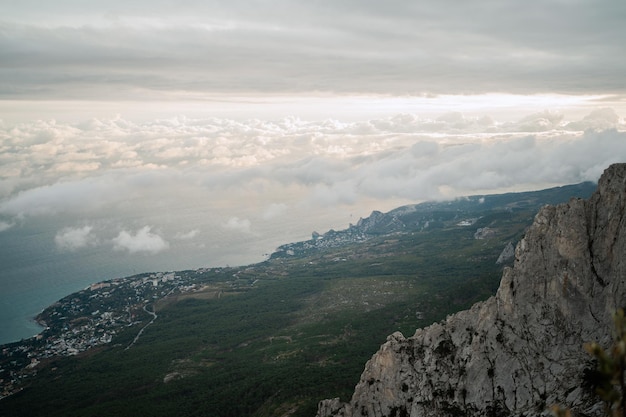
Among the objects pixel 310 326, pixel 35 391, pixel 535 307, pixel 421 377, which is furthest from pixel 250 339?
pixel 535 307

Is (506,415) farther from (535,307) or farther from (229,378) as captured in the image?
(229,378)

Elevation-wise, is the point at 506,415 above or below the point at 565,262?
below

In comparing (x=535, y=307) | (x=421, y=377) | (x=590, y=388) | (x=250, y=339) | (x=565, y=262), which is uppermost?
(x=565, y=262)

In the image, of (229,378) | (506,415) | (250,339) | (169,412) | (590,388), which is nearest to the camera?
(590,388)

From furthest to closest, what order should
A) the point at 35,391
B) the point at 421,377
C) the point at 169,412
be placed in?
the point at 35,391 < the point at 169,412 < the point at 421,377

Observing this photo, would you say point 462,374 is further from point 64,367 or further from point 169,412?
point 64,367

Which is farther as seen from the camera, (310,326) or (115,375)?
(310,326)
